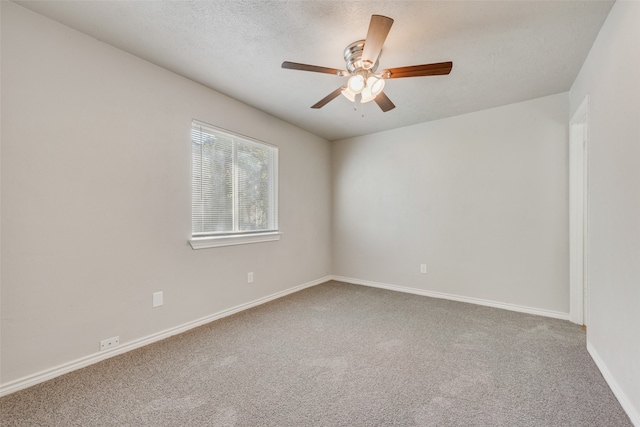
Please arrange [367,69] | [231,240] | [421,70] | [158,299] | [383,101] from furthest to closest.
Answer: [231,240] < [158,299] < [383,101] < [367,69] < [421,70]

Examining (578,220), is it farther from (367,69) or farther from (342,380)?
(342,380)

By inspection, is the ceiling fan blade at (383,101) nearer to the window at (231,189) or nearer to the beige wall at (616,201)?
the beige wall at (616,201)

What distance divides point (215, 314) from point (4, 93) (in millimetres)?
2370

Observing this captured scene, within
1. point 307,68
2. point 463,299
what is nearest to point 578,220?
point 463,299

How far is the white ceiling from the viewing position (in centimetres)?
176

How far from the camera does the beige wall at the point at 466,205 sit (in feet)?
9.99

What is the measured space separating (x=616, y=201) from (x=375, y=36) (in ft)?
5.88

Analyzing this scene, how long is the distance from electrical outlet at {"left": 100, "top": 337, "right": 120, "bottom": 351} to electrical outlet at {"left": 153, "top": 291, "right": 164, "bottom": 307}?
1.16 feet

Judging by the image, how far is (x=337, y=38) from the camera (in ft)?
6.65

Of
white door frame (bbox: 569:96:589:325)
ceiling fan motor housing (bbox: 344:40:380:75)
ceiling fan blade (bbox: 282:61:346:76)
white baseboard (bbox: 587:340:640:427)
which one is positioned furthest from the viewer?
white door frame (bbox: 569:96:589:325)

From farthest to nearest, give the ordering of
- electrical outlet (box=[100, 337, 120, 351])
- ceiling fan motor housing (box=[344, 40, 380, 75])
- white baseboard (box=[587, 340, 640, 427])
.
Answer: electrical outlet (box=[100, 337, 120, 351]) → ceiling fan motor housing (box=[344, 40, 380, 75]) → white baseboard (box=[587, 340, 640, 427])

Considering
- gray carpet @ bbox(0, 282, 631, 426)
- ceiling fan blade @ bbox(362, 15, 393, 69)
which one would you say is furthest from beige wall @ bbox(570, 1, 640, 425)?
ceiling fan blade @ bbox(362, 15, 393, 69)

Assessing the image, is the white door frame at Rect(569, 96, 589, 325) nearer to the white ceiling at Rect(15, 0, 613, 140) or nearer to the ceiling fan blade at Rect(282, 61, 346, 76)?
the white ceiling at Rect(15, 0, 613, 140)

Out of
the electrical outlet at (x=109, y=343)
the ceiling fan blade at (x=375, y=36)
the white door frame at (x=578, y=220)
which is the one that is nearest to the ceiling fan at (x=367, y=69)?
the ceiling fan blade at (x=375, y=36)
